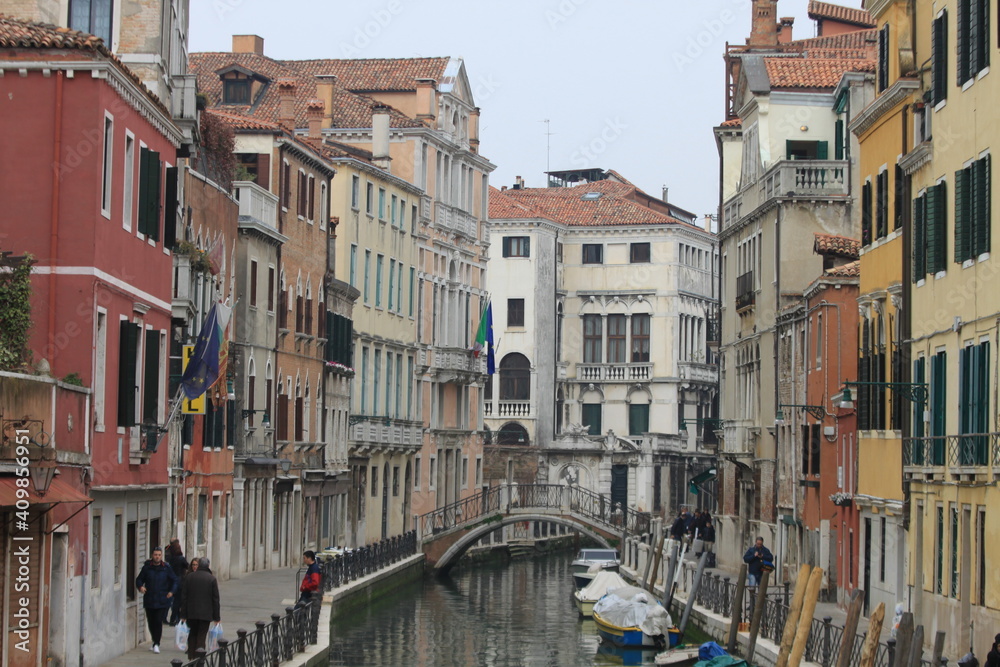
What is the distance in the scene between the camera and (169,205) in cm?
2658

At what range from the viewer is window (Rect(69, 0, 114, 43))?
85.5ft

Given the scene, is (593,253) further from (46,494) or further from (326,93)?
(46,494)

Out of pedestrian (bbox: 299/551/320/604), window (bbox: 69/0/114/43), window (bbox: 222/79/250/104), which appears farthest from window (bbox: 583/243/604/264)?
window (bbox: 69/0/114/43)

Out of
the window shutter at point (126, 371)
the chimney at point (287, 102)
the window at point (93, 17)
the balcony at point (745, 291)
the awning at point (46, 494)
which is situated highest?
the chimney at point (287, 102)

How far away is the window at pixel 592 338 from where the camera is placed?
273 ft

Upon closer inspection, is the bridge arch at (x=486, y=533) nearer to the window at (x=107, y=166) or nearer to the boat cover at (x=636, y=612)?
the boat cover at (x=636, y=612)

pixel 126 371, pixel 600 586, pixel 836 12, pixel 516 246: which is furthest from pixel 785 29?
pixel 126 371

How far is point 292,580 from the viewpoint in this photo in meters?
40.0

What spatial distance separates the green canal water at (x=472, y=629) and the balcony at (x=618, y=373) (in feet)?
85.9

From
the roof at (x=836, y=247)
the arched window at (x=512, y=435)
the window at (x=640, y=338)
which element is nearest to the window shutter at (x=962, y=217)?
the roof at (x=836, y=247)

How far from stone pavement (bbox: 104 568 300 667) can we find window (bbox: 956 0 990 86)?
12146 mm

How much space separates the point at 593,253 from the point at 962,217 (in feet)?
193

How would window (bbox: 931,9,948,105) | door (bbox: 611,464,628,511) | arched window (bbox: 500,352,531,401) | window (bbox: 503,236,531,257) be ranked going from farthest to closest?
window (bbox: 503,236,531,257) → arched window (bbox: 500,352,531,401) → door (bbox: 611,464,628,511) → window (bbox: 931,9,948,105)

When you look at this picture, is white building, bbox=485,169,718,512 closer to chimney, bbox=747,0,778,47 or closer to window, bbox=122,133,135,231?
chimney, bbox=747,0,778,47
